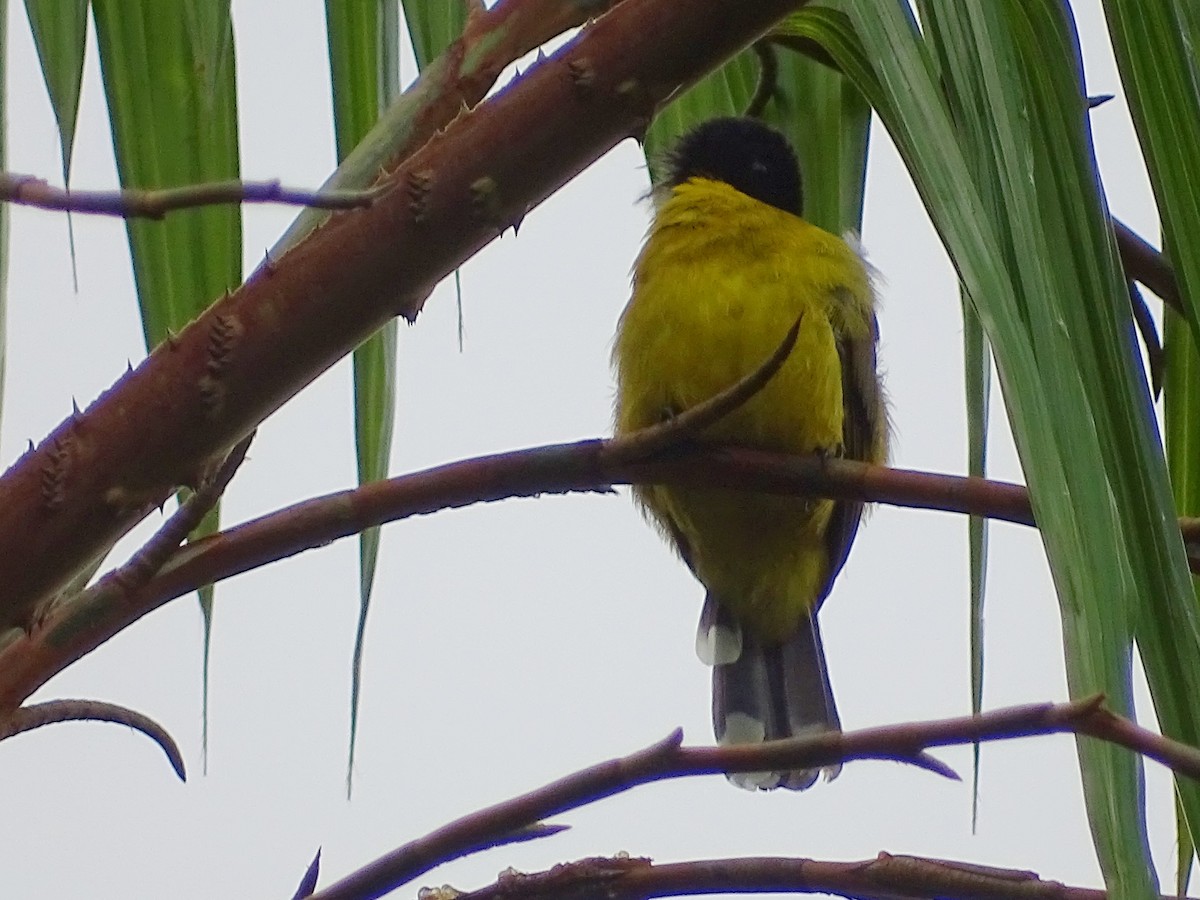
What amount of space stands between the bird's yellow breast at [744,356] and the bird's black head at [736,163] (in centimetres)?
9

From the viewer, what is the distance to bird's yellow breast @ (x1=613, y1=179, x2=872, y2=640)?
1.77 m

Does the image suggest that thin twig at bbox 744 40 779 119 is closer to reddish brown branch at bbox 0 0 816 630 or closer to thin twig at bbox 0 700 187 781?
reddish brown branch at bbox 0 0 816 630

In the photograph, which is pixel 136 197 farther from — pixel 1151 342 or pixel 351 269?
pixel 1151 342

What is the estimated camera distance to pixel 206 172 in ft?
3.40

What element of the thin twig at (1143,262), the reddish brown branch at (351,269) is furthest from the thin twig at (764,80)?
the reddish brown branch at (351,269)

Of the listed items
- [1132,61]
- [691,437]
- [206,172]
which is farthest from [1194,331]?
[206,172]

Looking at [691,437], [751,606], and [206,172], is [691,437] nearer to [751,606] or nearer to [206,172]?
[206,172]

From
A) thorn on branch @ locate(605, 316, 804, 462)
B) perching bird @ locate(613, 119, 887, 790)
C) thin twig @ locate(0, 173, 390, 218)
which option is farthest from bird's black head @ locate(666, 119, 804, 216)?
thin twig @ locate(0, 173, 390, 218)

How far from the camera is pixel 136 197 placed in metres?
0.46

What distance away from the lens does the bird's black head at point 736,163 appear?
212 centimetres

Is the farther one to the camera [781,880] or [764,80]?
[764,80]

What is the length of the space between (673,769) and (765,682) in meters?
1.45

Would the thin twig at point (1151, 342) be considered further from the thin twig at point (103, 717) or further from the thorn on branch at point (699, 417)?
the thin twig at point (103, 717)

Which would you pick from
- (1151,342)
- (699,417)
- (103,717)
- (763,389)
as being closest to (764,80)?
(763,389)
